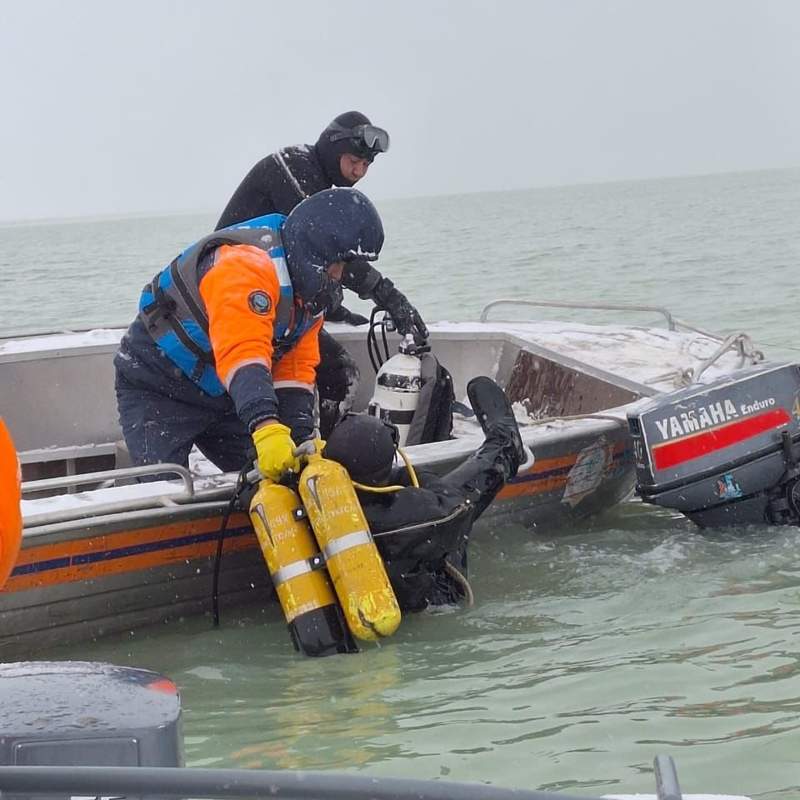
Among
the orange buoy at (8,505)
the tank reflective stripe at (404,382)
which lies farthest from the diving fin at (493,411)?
the orange buoy at (8,505)

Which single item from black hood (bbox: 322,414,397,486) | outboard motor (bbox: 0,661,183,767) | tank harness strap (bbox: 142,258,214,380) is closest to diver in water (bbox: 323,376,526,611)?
black hood (bbox: 322,414,397,486)

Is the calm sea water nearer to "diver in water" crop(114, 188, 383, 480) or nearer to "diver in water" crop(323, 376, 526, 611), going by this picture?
"diver in water" crop(323, 376, 526, 611)

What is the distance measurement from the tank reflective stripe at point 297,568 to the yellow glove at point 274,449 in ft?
0.86

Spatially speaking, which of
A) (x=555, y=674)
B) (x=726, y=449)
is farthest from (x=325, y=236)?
(x=726, y=449)

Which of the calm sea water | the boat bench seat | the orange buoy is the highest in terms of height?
the orange buoy

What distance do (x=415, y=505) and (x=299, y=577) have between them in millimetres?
409

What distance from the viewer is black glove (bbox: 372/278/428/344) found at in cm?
543

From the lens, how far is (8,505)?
1682 millimetres

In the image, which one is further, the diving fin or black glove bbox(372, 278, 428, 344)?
black glove bbox(372, 278, 428, 344)

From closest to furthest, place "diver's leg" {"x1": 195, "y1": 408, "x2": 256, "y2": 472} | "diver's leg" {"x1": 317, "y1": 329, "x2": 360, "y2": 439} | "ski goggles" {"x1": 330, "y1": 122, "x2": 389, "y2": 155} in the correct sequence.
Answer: "diver's leg" {"x1": 195, "y1": 408, "x2": 256, "y2": 472}, "ski goggles" {"x1": 330, "y1": 122, "x2": 389, "y2": 155}, "diver's leg" {"x1": 317, "y1": 329, "x2": 360, "y2": 439}

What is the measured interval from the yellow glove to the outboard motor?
1.92m

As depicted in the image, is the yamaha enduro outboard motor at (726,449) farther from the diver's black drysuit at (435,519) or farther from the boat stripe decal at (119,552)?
the boat stripe decal at (119,552)

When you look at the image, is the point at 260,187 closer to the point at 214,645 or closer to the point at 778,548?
the point at 214,645

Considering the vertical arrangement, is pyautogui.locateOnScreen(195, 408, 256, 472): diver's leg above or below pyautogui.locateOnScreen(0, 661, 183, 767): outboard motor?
below
